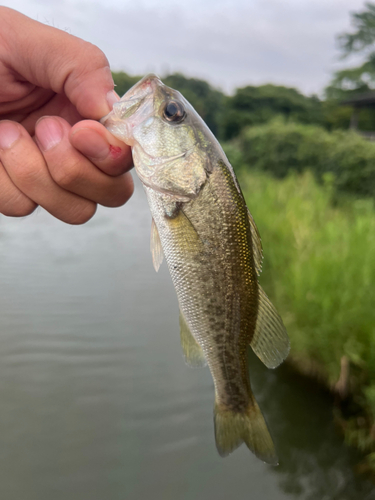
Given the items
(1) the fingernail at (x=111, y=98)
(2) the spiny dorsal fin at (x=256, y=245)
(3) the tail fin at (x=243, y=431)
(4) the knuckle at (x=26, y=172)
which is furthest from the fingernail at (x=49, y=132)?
(3) the tail fin at (x=243, y=431)

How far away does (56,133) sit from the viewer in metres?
Answer: 1.87

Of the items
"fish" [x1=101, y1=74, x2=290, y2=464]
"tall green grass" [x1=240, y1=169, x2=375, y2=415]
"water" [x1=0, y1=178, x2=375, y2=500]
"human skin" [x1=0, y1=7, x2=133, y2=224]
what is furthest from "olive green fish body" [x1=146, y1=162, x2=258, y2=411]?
"water" [x1=0, y1=178, x2=375, y2=500]

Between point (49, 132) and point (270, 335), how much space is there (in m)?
1.45

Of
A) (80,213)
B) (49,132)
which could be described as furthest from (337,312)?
(49,132)

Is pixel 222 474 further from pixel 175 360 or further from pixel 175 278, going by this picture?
pixel 175 278

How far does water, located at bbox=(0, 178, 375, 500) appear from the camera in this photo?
14.7 ft

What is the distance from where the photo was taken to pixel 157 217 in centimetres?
168

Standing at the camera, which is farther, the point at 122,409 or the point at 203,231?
the point at 122,409

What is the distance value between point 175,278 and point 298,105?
5026 cm

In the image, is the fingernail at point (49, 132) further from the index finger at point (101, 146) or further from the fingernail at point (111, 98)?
the fingernail at point (111, 98)

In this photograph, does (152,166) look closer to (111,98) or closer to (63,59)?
(111,98)

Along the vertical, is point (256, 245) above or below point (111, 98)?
below

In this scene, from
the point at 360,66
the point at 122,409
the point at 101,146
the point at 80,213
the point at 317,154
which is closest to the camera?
the point at 101,146

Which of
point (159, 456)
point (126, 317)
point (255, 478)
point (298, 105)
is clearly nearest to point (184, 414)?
point (159, 456)
